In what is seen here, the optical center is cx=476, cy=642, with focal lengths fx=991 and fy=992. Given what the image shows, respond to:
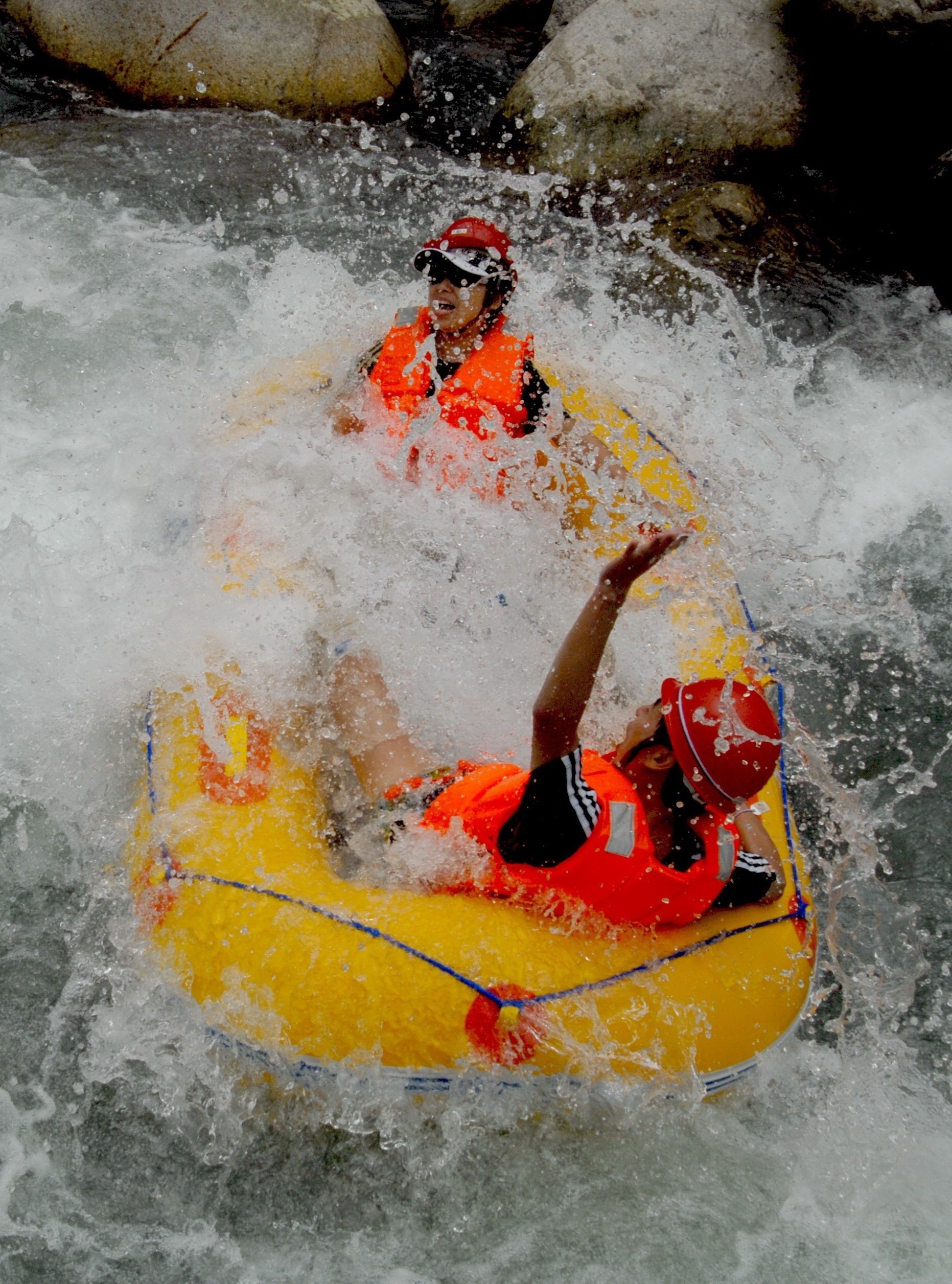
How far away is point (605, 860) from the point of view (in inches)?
93.7

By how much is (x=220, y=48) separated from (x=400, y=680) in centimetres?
527

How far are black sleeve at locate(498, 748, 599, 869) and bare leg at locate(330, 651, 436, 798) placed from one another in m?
0.86

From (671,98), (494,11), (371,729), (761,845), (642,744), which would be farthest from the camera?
(494,11)

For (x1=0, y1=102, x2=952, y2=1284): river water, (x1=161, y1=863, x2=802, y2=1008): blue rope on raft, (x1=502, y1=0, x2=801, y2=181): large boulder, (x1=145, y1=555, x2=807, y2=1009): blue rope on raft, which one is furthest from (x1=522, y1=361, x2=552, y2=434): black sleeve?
(x1=502, y1=0, x2=801, y2=181): large boulder

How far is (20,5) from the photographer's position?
673 cm

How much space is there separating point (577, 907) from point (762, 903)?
61 cm

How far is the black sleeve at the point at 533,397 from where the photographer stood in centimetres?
383

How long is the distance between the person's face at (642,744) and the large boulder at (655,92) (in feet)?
17.6

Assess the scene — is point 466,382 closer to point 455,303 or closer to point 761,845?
point 455,303

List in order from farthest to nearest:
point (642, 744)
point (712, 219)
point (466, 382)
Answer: point (712, 219) → point (466, 382) → point (642, 744)

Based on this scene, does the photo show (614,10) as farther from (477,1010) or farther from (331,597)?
(477,1010)

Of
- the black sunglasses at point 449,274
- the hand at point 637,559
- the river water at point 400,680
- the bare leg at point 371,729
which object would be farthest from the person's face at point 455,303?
the hand at point 637,559

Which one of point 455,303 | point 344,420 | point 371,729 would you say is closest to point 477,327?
point 455,303

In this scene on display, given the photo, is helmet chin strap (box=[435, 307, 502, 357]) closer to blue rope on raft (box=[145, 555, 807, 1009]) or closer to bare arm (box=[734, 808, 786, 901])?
blue rope on raft (box=[145, 555, 807, 1009])
